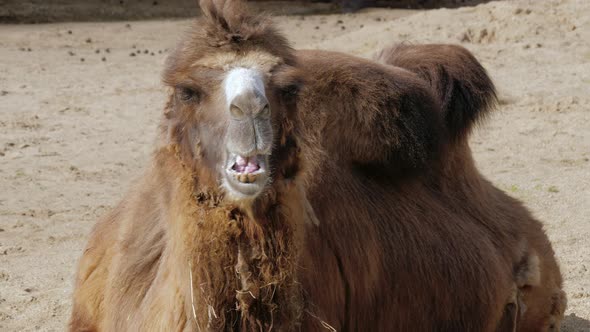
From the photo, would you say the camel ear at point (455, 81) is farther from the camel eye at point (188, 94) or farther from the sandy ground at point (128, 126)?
the camel eye at point (188, 94)

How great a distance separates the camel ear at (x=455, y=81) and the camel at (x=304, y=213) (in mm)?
16

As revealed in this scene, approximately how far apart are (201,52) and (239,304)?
0.88 meters

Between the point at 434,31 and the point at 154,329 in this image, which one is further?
the point at 434,31

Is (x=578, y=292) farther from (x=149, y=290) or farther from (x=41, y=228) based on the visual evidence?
(x=41, y=228)

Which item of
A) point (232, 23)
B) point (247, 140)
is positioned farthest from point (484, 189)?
point (247, 140)

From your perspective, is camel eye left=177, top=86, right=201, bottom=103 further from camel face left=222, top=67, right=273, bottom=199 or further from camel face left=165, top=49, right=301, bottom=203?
camel face left=222, top=67, right=273, bottom=199

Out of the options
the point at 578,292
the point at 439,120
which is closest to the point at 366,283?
the point at 439,120

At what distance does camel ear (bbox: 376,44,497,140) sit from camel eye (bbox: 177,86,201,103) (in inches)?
74.5

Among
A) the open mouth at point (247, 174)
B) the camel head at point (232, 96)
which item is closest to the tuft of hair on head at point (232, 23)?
the camel head at point (232, 96)

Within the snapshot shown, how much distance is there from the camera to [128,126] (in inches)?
381

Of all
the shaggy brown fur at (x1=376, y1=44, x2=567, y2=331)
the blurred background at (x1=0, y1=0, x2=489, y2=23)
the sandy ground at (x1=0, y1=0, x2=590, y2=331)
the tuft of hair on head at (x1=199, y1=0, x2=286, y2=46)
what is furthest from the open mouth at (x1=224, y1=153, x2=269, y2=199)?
the blurred background at (x1=0, y1=0, x2=489, y2=23)

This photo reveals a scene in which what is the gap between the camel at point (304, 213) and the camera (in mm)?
3344

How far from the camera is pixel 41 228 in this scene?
22.8ft

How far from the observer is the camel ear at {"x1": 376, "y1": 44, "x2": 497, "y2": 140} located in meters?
5.02
